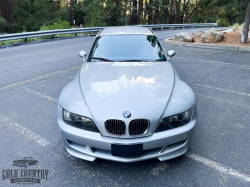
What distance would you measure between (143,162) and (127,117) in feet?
2.57

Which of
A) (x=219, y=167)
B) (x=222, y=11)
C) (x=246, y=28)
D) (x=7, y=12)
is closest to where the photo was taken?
(x=219, y=167)

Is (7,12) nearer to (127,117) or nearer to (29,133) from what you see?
(29,133)

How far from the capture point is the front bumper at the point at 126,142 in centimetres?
223

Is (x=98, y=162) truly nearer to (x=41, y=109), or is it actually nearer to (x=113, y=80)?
(x=113, y=80)

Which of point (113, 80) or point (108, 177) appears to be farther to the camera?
point (113, 80)

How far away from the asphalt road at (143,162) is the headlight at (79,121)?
584 mm

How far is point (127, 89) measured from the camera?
263 centimetres

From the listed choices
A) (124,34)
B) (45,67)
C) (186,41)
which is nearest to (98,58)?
(124,34)

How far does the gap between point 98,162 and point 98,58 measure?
192 cm

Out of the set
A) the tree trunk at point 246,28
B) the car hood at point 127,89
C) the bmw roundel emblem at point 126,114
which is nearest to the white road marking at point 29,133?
the car hood at point 127,89

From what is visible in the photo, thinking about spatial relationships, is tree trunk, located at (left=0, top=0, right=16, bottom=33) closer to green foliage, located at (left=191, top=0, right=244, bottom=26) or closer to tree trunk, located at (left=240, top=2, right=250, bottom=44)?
tree trunk, located at (left=240, top=2, right=250, bottom=44)

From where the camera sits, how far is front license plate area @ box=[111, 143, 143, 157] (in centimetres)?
218

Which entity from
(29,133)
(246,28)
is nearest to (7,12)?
(246,28)

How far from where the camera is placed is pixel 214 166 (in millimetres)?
2555
